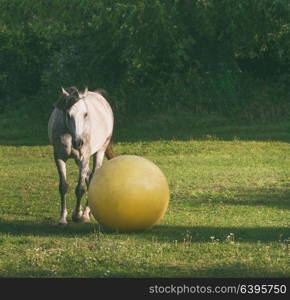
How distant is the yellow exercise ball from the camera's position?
12.1 m

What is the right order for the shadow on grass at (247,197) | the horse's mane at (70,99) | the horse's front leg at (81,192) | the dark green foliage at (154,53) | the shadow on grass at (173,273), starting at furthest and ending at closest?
the dark green foliage at (154,53) → the shadow on grass at (247,197) → the horse's front leg at (81,192) → the horse's mane at (70,99) → the shadow on grass at (173,273)

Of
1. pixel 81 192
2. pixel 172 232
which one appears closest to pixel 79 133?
pixel 81 192

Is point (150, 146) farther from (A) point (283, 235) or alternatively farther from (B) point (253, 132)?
(A) point (283, 235)

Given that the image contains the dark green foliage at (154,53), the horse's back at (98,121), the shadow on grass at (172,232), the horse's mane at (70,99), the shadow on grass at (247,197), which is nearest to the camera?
the shadow on grass at (172,232)

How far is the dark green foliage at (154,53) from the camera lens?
1099 inches

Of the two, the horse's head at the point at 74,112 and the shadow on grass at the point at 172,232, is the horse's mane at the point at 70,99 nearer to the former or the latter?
the horse's head at the point at 74,112

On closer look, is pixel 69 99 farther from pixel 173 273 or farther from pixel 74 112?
pixel 173 273

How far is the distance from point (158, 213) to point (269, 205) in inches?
132

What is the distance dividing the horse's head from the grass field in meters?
1.34

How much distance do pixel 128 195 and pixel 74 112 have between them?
63.9 inches

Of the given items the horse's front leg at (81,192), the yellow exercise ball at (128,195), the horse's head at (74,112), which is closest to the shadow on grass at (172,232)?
the yellow exercise ball at (128,195)

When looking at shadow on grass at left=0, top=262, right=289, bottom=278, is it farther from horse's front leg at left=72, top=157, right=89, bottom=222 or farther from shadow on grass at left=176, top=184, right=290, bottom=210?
shadow on grass at left=176, top=184, right=290, bottom=210

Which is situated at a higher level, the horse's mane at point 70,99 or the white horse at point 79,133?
the horse's mane at point 70,99

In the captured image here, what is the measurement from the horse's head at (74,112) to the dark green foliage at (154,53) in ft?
47.3
